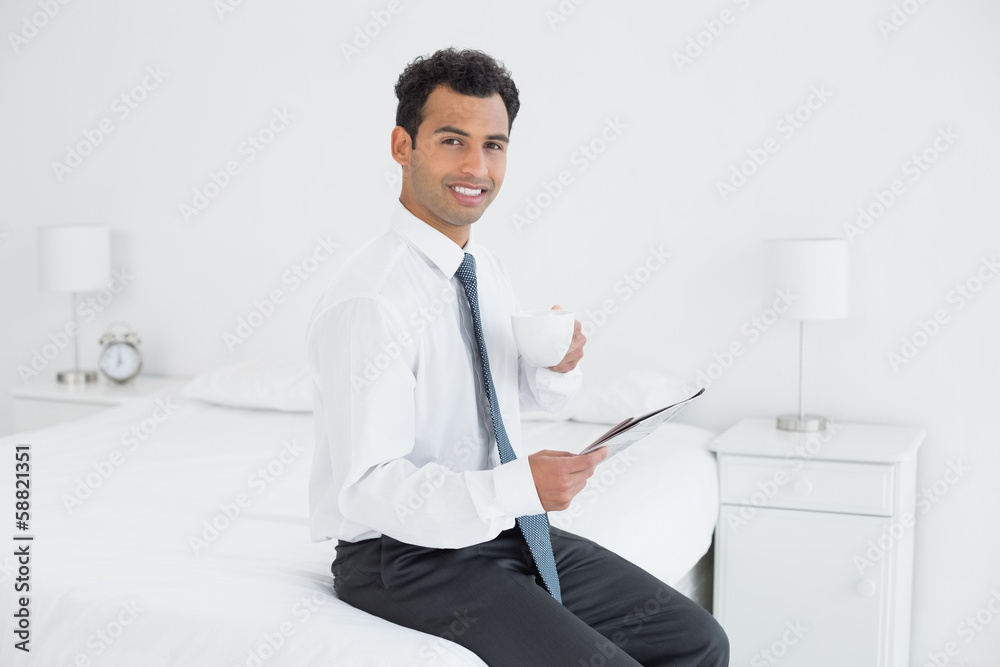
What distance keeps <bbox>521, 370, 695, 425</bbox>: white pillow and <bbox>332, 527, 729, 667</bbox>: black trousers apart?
1.07 metres

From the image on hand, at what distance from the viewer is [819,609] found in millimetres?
2400

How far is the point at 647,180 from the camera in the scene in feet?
9.47

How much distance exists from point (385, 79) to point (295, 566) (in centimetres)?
195

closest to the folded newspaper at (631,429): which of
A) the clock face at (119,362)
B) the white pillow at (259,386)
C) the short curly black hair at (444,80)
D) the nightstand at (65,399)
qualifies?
the short curly black hair at (444,80)

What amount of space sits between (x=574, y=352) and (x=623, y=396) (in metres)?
1.21

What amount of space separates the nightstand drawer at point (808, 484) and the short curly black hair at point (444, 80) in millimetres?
1334

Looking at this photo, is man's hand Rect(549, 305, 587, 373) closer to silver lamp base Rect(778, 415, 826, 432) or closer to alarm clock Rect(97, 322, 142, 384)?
silver lamp base Rect(778, 415, 826, 432)

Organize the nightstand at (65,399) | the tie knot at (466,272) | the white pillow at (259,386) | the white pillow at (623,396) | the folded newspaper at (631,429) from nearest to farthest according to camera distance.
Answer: the folded newspaper at (631,429), the tie knot at (466,272), the white pillow at (623,396), the white pillow at (259,386), the nightstand at (65,399)

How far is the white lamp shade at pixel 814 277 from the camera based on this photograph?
8.22 ft

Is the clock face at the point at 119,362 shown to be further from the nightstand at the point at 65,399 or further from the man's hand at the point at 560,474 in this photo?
the man's hand at the point at 560,474

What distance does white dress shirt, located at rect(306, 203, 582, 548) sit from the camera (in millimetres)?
1301

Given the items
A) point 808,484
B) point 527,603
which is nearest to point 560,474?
point 527,603

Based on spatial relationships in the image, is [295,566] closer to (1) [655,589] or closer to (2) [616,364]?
(1) [655,589]

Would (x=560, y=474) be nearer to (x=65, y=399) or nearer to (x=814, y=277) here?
(x=814, y=277)
